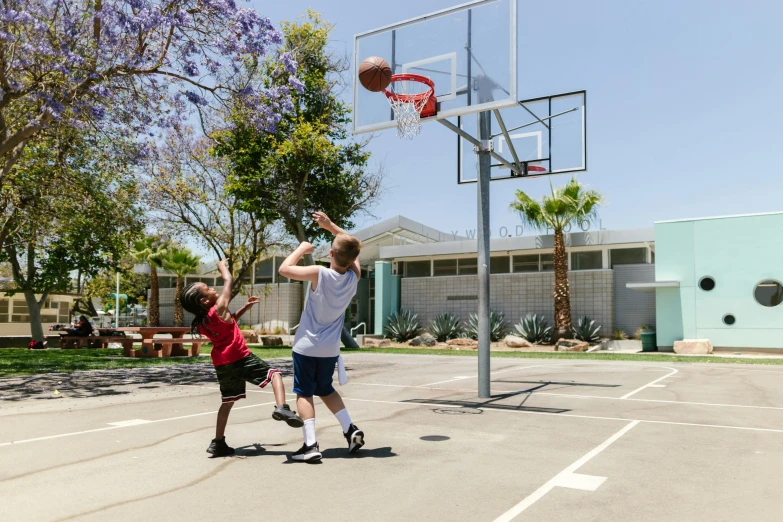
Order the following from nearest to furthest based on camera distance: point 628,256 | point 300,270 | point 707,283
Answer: point 300,270 → point 707,283 → point 628,256

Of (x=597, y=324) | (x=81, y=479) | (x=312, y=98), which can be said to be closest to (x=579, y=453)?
(x=81, y=479)

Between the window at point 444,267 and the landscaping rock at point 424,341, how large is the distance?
15.3ft

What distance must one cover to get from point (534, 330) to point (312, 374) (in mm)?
23688

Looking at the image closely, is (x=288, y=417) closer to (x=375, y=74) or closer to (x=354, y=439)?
(x=354, y=439)

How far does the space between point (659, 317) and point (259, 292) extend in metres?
24.9

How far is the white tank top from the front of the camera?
5078 millimetres

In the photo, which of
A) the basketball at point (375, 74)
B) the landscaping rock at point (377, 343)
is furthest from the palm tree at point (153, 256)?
the basketball at point (375, 74)

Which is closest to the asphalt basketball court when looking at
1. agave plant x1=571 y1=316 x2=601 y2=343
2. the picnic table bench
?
the picnic table bench

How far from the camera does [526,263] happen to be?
101 ft

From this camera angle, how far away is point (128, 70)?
42.7ft

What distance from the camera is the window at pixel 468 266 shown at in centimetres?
3232

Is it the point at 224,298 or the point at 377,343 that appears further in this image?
the point at 377,343

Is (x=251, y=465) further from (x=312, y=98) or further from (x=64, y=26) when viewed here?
(x=312, y=98)

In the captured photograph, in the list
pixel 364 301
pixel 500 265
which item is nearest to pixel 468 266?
pixel 500 265
